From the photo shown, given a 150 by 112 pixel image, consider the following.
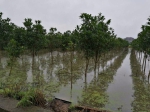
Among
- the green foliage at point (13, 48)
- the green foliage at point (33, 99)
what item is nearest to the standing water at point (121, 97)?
the green foliage at point (33, 99)

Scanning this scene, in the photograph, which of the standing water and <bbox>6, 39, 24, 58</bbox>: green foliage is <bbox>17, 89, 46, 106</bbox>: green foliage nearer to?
the standing water

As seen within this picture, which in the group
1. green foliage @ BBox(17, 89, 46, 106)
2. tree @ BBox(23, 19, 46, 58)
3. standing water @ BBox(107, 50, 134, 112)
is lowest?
standing water @ BBox(107, 50, 134, 112)

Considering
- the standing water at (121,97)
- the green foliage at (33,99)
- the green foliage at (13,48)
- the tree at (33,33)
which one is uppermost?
the tree at (33,33)

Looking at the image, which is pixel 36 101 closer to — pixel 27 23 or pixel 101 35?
pixel 101 35

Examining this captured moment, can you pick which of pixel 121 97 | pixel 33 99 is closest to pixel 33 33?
pixel 121 97

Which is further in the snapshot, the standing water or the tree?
the tree

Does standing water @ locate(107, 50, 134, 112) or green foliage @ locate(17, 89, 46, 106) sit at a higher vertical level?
green foliage @ locate(17, 89, 46, 106)

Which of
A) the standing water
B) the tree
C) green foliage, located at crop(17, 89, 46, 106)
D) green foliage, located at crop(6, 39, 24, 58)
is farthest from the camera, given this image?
the tree

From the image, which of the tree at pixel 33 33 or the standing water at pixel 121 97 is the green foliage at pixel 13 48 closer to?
the tree at pixel 33 33

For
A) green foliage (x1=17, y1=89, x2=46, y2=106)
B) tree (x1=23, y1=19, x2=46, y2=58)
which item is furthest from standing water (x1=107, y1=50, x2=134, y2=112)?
tree (x1=23, y1=19, x2=46, y2=58)

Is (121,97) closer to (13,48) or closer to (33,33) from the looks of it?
(13,48)

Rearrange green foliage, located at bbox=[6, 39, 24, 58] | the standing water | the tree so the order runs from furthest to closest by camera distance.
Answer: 1. the tree
2. green foliage, located at bbox=[6, 39, 24, 58]
3. the standing water

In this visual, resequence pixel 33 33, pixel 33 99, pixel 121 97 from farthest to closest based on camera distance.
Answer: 1. pixel 33 33
2. pixel 121 97
3. pixel 33 99

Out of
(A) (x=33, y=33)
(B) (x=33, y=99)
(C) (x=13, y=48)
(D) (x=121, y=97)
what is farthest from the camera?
(A) (x=33, y=33)
